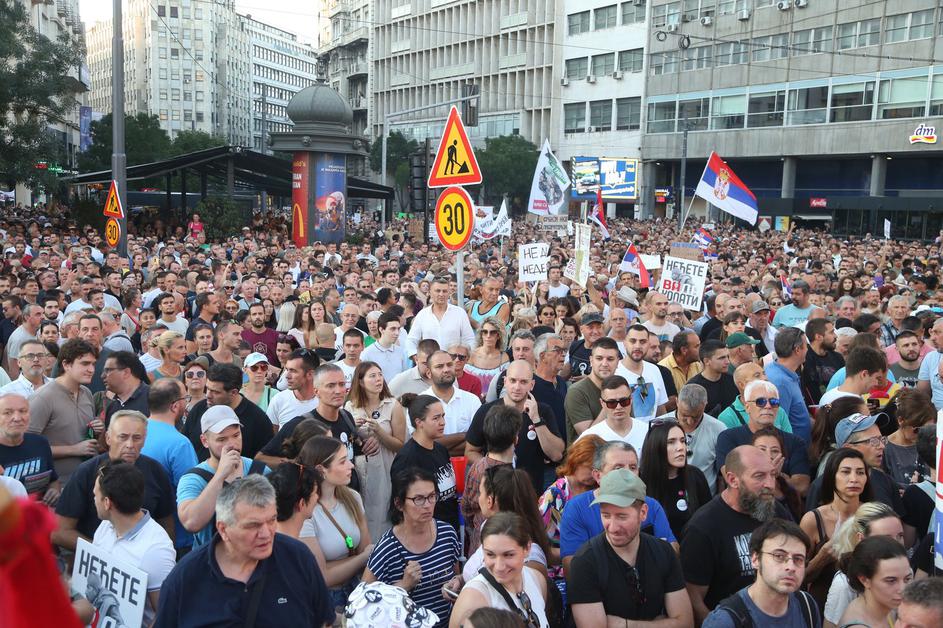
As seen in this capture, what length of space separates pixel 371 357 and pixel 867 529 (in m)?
5.39

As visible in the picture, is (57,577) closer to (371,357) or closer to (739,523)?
(739,523)

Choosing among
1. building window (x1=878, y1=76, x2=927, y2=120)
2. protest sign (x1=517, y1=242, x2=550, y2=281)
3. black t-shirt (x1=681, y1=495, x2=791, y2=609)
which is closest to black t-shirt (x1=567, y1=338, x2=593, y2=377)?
protest sign (x1=517, y1=242, x2=550, y2=281)

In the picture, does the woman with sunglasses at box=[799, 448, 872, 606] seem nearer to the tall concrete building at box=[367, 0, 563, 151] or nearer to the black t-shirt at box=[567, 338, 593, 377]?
the black t-shirt at box=[567, 338, 593, 377]

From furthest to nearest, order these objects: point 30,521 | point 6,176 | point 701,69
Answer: point 701,69, point 6,176, point 30,521

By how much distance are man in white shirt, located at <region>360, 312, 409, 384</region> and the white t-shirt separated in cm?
191

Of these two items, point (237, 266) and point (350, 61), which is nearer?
point (237, 266)

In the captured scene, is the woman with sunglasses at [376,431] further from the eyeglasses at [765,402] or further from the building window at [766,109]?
the building window at [766,109]

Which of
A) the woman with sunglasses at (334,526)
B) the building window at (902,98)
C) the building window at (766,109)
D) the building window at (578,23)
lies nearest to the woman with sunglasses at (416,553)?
the woman with sunglasses at (334,526)

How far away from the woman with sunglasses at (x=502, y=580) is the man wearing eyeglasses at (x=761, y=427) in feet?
7.79

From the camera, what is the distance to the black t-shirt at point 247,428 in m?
6.32

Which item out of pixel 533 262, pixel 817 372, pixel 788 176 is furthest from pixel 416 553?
pixel 788 176

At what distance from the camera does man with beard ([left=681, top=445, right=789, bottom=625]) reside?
15.2 ft

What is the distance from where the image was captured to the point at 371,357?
352 inches

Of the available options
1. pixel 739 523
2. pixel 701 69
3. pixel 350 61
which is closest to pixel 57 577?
pixel 739 523
